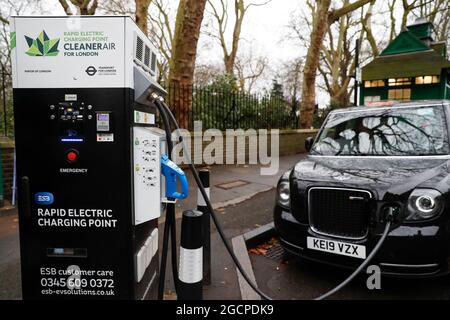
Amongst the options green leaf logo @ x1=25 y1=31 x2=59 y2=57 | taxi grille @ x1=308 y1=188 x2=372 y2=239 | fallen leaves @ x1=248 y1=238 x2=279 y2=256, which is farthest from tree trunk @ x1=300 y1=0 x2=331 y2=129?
green leaf logo @ x1=25 y1=31 x2=59 y2=57

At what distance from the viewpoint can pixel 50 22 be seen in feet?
6.14

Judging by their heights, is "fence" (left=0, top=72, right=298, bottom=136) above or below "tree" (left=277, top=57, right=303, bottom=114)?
below

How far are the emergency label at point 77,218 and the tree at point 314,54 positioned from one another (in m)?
13.0

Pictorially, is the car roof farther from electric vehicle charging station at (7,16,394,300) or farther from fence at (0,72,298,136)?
fence at (0,72,298,136)

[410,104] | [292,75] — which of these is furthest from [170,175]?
[292,75]

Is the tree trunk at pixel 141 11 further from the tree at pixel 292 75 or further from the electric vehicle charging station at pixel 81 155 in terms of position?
the tree at pixel 292 75

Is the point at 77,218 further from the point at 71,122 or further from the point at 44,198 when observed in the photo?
the point at 71,122

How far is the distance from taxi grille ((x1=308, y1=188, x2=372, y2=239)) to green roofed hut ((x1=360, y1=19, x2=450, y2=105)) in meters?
21.3

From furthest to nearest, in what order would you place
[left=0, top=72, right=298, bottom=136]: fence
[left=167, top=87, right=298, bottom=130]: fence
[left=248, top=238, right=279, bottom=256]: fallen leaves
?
[left=167, top=87, right=298, bottom=130]: fence < [left=0, top=72, right=298, bottom=136]: fence < [left=248, top=238, right=279, bottom=256]: fallen leaves

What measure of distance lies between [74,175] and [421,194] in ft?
8.96

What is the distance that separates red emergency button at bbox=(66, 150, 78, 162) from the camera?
194 cm

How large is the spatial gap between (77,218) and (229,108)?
8.48 meters

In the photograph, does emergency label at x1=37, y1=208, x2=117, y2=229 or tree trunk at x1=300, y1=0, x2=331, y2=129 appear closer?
emergency label at x1=37, y1=208, x2=117, y2=229

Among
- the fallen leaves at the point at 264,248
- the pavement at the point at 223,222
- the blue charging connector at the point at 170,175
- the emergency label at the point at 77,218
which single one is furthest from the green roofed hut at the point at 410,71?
the emergency label at the point at 77,218
